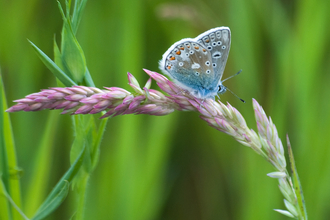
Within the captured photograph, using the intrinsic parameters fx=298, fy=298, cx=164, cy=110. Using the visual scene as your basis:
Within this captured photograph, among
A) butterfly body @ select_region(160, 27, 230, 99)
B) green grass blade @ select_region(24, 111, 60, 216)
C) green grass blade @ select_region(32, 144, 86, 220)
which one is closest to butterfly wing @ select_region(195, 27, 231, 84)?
butterfly body @ select_region(160, 27, 230, 99)

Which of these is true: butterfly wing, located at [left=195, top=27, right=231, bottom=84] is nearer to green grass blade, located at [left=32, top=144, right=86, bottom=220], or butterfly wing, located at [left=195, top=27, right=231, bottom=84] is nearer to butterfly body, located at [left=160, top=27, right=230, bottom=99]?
butterfly body, located at [left=160, top=27, right=230, bottom=99]

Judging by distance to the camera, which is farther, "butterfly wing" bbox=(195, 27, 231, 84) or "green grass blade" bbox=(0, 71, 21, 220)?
"butterfly wing" bbox=(195, 27, 231, 84)

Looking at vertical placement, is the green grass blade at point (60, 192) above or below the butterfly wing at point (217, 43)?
below

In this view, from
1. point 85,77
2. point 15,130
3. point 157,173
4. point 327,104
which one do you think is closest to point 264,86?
point 327,104

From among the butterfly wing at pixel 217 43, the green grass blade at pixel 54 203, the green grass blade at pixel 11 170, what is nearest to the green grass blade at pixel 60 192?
the green grass blade at pixel 54 203

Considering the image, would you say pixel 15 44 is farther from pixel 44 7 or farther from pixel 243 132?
pixel 243 132

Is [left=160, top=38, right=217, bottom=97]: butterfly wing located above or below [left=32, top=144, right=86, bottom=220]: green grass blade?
above

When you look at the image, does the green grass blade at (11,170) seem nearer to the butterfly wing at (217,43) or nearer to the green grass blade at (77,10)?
the green grass blade at (77,10)
